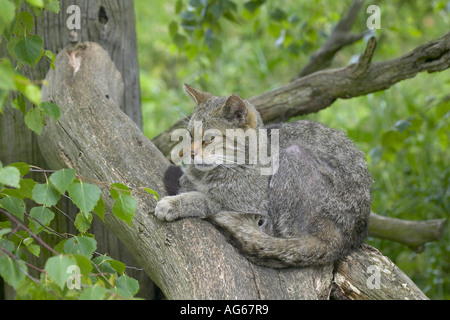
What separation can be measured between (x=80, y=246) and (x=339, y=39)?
3.16 metres

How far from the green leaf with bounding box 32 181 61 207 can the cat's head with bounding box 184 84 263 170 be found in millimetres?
1042

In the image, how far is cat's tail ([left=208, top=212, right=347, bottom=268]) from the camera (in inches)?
89.4

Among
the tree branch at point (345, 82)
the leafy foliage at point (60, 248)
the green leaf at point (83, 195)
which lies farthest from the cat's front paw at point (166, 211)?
the tree branch at point (345, 82)

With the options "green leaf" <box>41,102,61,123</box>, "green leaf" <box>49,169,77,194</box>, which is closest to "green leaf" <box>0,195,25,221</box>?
"green leaf" <box>49,169,77,194</box>

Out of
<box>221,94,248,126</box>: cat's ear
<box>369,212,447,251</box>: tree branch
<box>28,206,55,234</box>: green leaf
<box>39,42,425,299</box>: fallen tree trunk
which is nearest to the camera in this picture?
<box>28,206,55,234</box>: green leaf

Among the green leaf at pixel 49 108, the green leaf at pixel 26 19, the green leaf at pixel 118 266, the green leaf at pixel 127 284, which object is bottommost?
the green leaf at pixel 127 284

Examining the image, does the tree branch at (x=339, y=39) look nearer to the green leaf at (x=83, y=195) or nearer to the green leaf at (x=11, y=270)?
the green leaf at (x=83, y=195)

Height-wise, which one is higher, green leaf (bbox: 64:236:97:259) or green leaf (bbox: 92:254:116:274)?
green leaf (bbox: 64:236:97:259)

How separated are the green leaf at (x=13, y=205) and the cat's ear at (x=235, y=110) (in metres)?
1.28

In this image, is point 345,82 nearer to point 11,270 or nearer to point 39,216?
point 39,216

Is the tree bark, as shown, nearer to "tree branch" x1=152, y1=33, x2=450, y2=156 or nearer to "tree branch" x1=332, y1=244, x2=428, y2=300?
"tree branch" x1=152, y1=33, x2=450, y2=156

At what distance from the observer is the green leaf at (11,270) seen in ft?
5.25

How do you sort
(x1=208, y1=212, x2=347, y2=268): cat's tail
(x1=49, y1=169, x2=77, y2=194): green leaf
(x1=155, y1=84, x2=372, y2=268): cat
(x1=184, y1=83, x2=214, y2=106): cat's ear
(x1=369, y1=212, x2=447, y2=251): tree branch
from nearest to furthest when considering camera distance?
(x1=49, y1=169, x2=77, y2=194): green leaf < (x1=208, y1=212, x2=347, y2=268): cat's tail < (x1=155, y1=84, x2=372, y2=268): cat < (x1=184, y1=83, x2=214, y2=106): cat's ear < (x1=369, y1=212, x2=447, y2=251): tree branch
